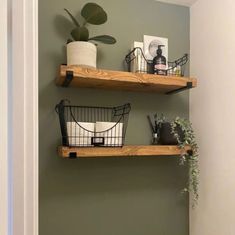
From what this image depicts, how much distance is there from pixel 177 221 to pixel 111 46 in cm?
121

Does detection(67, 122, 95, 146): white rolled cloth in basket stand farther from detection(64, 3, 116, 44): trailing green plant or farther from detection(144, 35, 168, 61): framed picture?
detection(144, 35, 168, 61): framed picture

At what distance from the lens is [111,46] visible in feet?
5.32

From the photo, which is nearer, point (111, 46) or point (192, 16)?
point (111, 46)

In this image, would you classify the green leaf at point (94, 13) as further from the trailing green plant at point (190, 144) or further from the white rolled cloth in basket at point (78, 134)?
the trailing green plant at point (190, 144)

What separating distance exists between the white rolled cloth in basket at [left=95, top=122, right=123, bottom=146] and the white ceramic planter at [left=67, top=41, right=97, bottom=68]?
324 millimetres

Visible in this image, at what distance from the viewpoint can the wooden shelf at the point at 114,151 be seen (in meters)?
1.31
